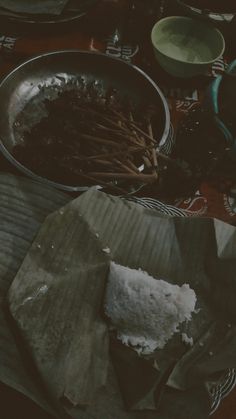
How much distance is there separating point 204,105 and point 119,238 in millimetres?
734

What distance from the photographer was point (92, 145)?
6.23ft

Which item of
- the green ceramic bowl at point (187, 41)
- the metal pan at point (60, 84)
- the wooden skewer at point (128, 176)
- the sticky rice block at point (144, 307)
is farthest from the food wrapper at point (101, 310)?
the green ceramic bowl at point (187, 41)

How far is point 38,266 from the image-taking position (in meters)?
1.53

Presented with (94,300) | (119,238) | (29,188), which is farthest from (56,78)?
(94,300)

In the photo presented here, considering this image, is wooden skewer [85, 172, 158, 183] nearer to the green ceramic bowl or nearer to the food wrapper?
the food wrapper

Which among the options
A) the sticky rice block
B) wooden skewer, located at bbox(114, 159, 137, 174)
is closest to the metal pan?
wooden skewer, located at bbox(114, 159, 137, 174)

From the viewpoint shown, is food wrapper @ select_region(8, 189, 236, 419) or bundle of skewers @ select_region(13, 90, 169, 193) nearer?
A: food wrapper @ select_region(8, 189, 236, 419)

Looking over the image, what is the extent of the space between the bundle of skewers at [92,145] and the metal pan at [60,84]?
0.07m

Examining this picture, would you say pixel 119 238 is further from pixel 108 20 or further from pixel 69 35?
pixel 108 20

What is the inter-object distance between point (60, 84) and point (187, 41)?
779 millimetres

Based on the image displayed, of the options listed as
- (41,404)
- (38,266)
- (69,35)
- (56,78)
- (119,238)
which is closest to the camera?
(41,404)

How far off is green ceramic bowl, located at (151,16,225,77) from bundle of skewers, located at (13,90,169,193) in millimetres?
475

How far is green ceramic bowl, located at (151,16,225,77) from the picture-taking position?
7.60 feet

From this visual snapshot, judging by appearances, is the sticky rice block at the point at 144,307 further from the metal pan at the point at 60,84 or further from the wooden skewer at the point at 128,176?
the metal pan at the point at 60,84
